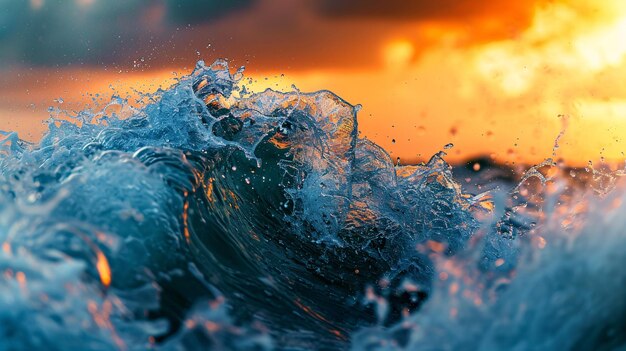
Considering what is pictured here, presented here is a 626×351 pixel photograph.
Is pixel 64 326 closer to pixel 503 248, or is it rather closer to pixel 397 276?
pixel 397 276

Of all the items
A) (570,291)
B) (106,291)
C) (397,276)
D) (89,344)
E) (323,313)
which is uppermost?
(397,276)

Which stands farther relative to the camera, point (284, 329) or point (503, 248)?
point (503, 248)

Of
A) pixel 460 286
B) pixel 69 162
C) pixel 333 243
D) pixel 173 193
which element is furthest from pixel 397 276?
pixel 460 286

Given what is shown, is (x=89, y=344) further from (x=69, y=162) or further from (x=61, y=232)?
(x=69, y=162)

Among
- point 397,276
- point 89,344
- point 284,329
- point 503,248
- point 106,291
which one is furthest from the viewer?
point 503,248

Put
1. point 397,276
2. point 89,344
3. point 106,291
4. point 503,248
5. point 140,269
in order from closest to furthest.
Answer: point 89,344 → point 106,291 → point 140,269 → point 397,276 → point 503,248

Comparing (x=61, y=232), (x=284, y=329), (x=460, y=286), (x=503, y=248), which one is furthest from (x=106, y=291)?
(x=503, y=248)

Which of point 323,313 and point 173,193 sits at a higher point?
point 173,193
